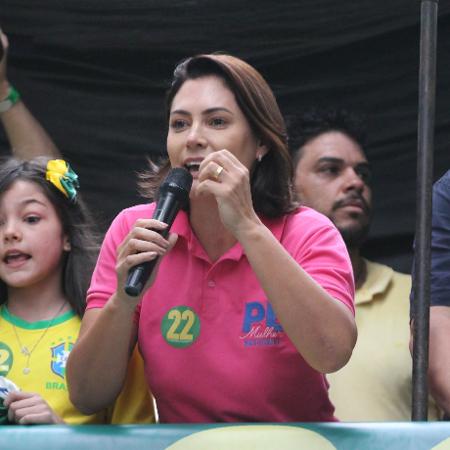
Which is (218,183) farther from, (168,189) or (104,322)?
(104,322)

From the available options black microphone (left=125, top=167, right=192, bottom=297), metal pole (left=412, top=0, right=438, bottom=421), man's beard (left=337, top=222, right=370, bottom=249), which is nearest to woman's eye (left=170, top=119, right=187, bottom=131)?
black microphone (left=125, top=167, right=192, bottom=297)

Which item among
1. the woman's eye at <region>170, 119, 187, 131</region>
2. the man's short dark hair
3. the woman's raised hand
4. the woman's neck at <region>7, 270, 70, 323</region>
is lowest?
the woman's neck at <region>7, 270, 70, 323</region>

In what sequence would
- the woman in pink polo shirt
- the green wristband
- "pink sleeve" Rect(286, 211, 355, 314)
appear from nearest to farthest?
the woman in pink polo shirt < "pink sleeve" Rect(286, 211, 355, 314) < the green wristband

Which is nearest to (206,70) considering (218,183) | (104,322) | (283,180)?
(283,180)

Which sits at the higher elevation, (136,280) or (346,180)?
(346,180)

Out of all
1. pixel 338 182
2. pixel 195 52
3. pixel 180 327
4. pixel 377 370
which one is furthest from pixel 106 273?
pixel 338 182

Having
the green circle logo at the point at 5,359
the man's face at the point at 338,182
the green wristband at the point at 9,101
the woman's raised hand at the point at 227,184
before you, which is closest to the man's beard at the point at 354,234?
the man's face at the point at 338,182

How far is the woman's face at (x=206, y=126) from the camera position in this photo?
8.71ft

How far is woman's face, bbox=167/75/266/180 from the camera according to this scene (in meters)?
2.66

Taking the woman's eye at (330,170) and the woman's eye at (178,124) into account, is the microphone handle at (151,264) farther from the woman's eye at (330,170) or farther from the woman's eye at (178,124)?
the woman's eye at (330,170)

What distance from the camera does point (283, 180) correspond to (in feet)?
9.29

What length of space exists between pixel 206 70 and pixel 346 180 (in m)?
1.15

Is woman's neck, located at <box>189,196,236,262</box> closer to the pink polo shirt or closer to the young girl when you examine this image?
the pink polo shirt

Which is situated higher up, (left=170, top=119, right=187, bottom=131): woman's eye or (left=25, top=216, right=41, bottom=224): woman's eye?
(left=170, top=119, right=187, bottom=131): woman's eye
